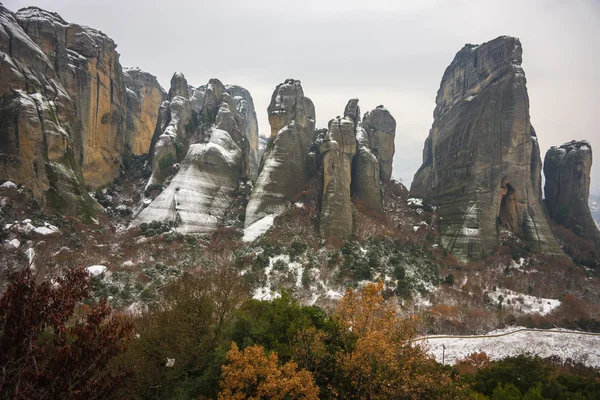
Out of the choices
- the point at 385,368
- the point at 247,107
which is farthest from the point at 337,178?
the point at 247,107

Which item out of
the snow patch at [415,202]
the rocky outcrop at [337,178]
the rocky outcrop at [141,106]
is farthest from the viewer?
the rocky outcrop at [141,106]

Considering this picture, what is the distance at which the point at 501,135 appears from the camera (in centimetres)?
4228

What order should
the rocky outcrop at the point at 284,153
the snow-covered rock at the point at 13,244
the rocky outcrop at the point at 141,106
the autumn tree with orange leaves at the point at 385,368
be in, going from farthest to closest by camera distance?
the rocky outcrop at the point at 141,106, the rocky outcrop at the point at 284,153, the snow-covered rock at the point at 13,244, the autumn tree with orange leaves at the point at 385,368

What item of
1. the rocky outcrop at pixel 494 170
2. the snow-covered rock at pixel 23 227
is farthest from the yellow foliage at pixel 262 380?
the rocky outcrop at pixel 494 170

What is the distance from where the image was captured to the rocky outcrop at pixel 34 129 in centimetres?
2989

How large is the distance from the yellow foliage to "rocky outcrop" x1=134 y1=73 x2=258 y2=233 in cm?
2849

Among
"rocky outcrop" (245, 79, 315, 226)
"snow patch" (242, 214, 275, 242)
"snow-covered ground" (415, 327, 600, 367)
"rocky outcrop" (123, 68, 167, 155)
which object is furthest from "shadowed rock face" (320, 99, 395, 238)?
"rocky outcrop" (123, 68, 167, 155)

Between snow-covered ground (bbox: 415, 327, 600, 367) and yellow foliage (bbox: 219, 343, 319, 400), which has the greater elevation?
yellow foliage (bbox: 219, 343, 319, 400)

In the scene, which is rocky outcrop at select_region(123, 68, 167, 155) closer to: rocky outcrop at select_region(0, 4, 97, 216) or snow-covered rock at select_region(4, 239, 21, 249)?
rocky outcrop at select_region(0, 4, 97, 216)

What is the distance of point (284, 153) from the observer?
42312mm

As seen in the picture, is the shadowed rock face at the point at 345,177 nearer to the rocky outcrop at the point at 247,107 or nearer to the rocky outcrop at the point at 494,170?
the rocky outcrop at the point at 494,170

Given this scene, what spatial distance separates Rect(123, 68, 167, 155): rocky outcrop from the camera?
62.7m

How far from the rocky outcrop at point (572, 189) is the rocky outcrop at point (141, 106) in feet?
269

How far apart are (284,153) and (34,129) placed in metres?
27.9
